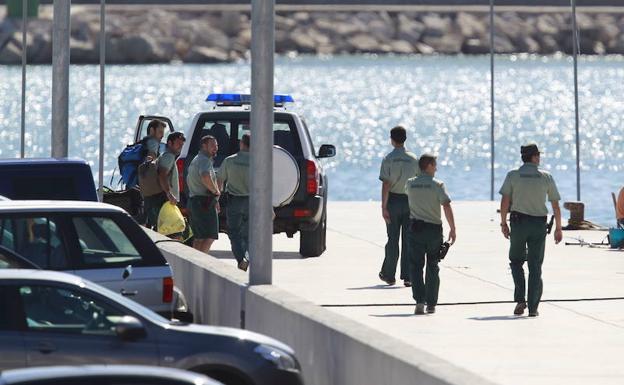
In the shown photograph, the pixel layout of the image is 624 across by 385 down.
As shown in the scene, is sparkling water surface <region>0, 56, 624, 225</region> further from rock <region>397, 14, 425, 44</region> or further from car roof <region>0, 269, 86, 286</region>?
car roof <region>0, 269, 86, 286</region>

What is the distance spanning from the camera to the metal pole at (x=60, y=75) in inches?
984

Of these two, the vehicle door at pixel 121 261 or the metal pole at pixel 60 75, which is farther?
the metal pole at pixel 60 75

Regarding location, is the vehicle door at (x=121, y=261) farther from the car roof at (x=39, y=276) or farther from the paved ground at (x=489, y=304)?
the paved ground at (x=489, y=304)

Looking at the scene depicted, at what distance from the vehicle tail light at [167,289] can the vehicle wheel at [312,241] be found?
1047 cm

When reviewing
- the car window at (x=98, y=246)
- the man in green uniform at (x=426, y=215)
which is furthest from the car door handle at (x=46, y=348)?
the man in green uniform at (x=426, y=215)

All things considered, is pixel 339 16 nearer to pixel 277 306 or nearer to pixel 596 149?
pixel 596 149

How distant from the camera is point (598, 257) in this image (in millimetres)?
24875

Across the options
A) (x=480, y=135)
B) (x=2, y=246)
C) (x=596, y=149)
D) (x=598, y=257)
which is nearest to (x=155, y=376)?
(x=2, y=246)

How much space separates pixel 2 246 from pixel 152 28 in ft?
580

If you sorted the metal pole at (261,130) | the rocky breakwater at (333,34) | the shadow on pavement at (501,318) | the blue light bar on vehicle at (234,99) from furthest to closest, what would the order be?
the rocky breakwater at (333,34), the blue light bar on vehicle at (234,99), the shadow on pavement at (501,318), the metal pole at (261,130)

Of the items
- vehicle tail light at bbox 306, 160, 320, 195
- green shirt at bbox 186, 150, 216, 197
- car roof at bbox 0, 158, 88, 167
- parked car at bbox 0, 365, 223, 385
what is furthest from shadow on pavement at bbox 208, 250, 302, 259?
parked car at bbox 0, 365, 223, 385

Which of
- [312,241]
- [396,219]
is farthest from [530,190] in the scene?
[312,241]

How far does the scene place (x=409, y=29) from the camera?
195 m

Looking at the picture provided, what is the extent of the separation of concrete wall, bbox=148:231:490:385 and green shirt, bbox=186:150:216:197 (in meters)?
3.21
